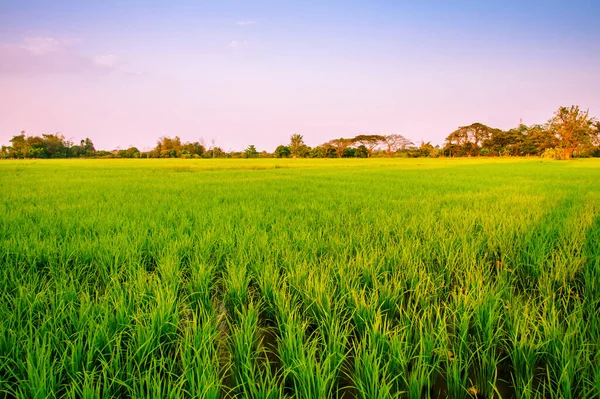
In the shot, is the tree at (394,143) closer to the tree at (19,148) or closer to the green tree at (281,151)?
the green tree at (281,151)

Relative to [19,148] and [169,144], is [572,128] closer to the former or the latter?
[169,144]

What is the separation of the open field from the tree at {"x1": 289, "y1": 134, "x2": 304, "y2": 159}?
236ft

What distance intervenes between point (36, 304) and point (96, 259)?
99 centimetres

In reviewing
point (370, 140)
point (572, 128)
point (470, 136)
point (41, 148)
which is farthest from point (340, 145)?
point (41, 148)

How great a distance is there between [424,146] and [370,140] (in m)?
13.4

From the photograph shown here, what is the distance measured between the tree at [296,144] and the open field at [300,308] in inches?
2830

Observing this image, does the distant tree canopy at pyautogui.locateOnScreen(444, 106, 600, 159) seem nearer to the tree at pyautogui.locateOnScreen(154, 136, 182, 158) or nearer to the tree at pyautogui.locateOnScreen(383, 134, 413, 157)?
the tree at pyautogui.locateOnScreen(383, 134, 413, 157)

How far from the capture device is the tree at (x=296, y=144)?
75.6 metres

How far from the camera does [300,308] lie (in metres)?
1.96

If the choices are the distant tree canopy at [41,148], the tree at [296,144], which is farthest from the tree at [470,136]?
the distant tree canopy at [41,148]

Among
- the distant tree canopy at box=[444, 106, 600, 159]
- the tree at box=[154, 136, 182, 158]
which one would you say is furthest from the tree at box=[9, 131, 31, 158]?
the distant tree canopy at box=[444, 106, 600, 159]

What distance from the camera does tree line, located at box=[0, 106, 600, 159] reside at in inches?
1538

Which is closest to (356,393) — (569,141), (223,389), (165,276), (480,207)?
(223,389)

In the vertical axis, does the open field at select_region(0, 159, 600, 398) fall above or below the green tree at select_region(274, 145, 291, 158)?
below
